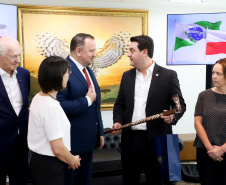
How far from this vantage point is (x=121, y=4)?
4.84 meters

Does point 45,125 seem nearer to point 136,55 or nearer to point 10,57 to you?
point 10,57

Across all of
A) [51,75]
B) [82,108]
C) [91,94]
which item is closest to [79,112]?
[82,108]

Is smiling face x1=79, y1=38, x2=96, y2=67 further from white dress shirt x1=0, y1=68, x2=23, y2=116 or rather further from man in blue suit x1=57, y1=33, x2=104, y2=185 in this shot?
white dress shirt x1=0, y1=68, x2=23, y2=116

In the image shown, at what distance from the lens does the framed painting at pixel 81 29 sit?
447 cm

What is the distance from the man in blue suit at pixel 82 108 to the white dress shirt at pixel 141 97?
14.5 inches

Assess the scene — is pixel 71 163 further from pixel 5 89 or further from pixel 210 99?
pixel 210 99

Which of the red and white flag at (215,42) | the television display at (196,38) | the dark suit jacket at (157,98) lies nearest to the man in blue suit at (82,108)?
the dark suit jacket at (157,98)

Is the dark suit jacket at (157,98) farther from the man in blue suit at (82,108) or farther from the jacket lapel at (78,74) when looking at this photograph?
the jacket lapel at (78,74)

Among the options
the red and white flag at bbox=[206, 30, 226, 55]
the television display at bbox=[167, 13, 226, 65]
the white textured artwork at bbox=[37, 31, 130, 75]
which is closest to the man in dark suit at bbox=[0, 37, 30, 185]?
the white textured artwork at bbox=[37, 31, 130, 75]

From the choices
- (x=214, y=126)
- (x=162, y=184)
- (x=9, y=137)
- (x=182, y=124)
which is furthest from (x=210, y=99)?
(x=182, y=124)

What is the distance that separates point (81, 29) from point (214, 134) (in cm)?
303

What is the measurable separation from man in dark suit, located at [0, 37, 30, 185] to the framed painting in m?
2.13

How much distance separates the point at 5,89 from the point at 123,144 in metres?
1.22

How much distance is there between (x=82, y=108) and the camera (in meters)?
2.23
